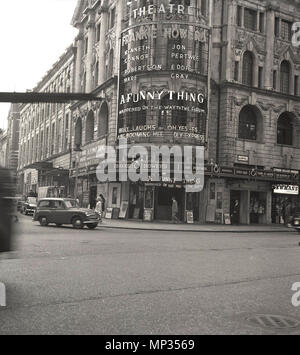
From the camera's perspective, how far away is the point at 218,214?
1364 inches

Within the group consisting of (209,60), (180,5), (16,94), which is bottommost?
(16,94)

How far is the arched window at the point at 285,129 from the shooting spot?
132 ft

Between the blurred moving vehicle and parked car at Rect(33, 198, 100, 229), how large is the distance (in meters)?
17.4

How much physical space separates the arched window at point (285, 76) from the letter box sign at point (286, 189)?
28.2ft

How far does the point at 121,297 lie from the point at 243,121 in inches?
1299

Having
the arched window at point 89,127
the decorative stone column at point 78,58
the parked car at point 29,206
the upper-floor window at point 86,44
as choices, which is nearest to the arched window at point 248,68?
the arched window at point 89,127

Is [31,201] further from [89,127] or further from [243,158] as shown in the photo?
[243,158]

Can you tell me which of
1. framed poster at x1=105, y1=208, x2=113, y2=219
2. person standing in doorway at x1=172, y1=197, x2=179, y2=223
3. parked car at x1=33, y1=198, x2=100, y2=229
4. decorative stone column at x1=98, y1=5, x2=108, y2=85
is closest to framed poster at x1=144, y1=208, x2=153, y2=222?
person standing in doorway at x1=172, y1=197, x2=179, y2=223

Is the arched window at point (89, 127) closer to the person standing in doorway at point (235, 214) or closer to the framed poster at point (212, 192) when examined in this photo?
the framed poster at point (212, 192)

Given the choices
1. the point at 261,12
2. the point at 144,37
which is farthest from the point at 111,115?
the point at 261,12

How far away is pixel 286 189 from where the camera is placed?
122 feet

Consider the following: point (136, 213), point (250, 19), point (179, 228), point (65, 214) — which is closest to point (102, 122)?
point (136, 213)

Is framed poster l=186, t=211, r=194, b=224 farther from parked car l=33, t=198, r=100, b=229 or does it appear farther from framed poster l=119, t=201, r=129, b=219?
parked car l=33, t=198, r=100, b=229
